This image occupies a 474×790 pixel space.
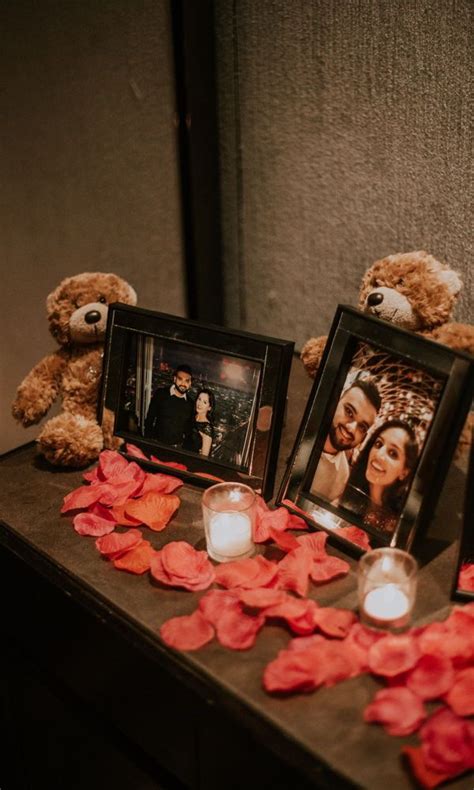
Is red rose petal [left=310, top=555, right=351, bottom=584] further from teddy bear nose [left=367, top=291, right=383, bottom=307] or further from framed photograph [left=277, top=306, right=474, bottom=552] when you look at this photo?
teddy bear nose [left=367, top=291, right=383, bottom=307]

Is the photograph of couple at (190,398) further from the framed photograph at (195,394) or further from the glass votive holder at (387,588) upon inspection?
the glass votive holder at (387,588)

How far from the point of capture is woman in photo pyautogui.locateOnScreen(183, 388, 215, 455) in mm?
1062

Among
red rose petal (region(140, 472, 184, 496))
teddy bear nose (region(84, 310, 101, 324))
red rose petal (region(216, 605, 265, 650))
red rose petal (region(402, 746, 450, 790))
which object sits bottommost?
red rose petal (region(402, 746, 450, 790))

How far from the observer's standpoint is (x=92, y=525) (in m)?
1.01

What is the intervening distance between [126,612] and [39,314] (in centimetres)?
69

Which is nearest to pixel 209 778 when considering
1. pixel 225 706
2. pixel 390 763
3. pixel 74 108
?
pixel 225 706

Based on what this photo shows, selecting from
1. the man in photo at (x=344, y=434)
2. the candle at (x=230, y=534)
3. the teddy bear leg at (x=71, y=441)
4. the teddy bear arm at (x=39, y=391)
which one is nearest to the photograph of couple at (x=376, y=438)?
the man in photo at (x=344, y=434)

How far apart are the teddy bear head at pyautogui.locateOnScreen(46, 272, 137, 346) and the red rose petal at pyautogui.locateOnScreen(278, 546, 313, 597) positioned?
0.46 metres

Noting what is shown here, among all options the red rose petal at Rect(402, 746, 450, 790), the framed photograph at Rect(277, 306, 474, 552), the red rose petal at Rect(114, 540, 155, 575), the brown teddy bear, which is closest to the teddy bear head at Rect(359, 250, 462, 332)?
the brown teddy bear

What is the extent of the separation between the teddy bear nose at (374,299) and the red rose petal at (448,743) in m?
0.53

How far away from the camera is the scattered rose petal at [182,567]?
2.99 feet

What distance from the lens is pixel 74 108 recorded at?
132 centimetres

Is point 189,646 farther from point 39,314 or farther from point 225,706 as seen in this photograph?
point 39,314

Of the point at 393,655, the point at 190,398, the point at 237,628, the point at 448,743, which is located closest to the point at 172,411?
the point at 190,398
